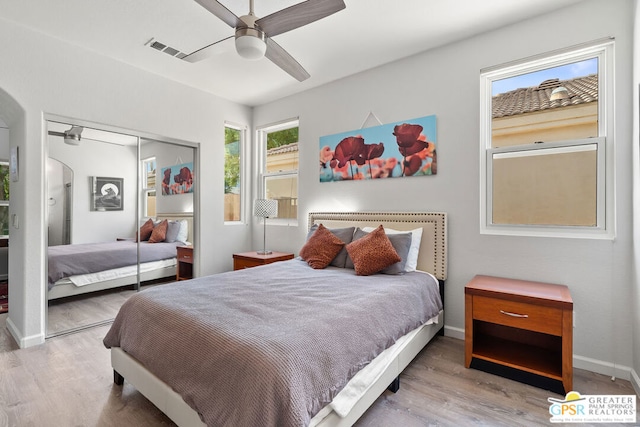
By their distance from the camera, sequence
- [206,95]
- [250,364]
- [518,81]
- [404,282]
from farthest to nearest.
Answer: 1. [206,95]
2. [518,81]
3. [404,282]
4. [250,364]

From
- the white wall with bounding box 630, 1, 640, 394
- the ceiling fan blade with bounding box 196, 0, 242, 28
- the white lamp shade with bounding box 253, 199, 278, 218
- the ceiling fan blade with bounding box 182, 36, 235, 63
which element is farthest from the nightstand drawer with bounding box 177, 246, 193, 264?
the white wall with bounding box 630, 1, 640, 394

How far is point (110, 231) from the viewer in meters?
3.41

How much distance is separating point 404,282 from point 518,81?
204cm

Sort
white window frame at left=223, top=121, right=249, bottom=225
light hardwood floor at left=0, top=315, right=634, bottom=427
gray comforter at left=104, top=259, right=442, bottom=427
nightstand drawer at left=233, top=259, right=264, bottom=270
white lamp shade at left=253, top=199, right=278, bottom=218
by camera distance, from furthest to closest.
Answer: white window frame at left=223, top=121, right=249, bottom=225, white lamp shade at left=253, top=199, right=278, bottom=218, nightstand drawer at left=233, top=259, right=264, bottom=270, light hardwood floor at left=0, top=315, right=634, bottom=427, gray comforter at left=104, top=259, right=442, bottom=427

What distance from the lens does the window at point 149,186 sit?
11.8ft

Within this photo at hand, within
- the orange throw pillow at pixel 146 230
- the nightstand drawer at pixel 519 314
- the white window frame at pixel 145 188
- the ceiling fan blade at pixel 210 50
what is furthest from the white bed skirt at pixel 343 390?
the ceiling fan blade at pixel 210 50

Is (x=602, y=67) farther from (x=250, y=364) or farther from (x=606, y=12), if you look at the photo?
(x=250, y=364)

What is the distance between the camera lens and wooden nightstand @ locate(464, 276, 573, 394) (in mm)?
2006

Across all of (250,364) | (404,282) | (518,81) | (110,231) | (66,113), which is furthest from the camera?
(110,231)

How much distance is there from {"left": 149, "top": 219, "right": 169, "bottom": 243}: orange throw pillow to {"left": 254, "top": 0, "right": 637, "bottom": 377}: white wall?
64.9 inches

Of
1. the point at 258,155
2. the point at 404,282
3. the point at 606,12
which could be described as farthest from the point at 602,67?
the point at 258,155

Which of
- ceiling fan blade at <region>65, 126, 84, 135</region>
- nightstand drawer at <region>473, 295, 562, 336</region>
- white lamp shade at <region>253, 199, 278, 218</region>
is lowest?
nightstand drawer at <region>473, 295, 562, 336</region>

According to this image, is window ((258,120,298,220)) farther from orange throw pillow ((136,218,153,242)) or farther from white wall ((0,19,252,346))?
orange throw pillow ((136,218,153,242))

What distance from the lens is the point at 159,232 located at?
3.76 metres
